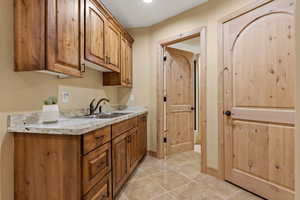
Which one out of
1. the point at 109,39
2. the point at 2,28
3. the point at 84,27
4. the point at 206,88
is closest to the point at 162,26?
the point at 109,39

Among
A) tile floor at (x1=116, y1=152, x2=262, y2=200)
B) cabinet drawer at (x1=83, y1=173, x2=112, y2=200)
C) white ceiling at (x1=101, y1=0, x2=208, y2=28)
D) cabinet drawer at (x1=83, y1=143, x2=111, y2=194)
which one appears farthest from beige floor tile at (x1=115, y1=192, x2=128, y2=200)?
white ceiling at (x1=101, y1=0, x2=208, y2=28)

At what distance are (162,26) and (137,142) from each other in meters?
2.10

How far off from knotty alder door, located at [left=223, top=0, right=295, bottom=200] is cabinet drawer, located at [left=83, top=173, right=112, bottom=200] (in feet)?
4.95

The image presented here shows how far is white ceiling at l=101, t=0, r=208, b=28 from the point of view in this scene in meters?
2.36

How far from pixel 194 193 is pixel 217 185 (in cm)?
38

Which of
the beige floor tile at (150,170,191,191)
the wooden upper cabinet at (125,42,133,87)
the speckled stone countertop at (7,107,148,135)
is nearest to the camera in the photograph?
the speckled stone countertop at (7,107,148,135)

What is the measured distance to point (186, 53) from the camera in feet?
11.2

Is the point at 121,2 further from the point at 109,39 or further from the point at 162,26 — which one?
the point at 162,26

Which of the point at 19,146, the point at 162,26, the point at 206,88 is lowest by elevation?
the point at 19,146

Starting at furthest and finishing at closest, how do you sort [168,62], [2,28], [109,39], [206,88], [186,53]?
[186,53], [168,62], [206,88], [109,39], [2,28]

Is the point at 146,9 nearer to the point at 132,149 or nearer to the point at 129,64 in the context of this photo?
the point at 129,64

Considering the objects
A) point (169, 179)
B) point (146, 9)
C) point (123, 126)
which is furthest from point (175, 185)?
point (146, 9)

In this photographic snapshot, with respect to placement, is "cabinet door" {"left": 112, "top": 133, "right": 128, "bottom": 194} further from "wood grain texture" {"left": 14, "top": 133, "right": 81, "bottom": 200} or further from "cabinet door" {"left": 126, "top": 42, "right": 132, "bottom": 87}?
"cabinet door" {"left": 126, "top": 42, "right": 132, "bottom": 87}

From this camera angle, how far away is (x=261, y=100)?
69.1 inches
